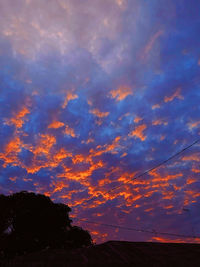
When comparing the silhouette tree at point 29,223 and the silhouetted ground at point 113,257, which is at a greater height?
the silhouette tree at point 29,223

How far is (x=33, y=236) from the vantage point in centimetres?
3406

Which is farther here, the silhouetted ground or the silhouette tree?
the silhouette tree

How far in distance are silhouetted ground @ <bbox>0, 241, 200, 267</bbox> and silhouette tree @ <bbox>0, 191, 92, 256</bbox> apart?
19360mm

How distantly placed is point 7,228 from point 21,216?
3.22 meters

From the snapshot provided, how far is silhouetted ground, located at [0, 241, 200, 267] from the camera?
13.9 meters

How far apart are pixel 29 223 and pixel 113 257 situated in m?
23.6

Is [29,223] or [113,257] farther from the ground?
[29,223]

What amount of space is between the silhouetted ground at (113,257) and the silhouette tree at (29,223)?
19360 mm

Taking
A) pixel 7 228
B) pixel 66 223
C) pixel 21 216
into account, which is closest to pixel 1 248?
pixel 7 228

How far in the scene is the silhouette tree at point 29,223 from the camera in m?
33.3

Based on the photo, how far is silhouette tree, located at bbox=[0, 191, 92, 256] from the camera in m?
33.3

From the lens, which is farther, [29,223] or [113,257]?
[29,223]

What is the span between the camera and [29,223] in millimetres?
34375

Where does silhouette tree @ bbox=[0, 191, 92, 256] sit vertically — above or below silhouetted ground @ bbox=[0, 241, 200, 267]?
above
